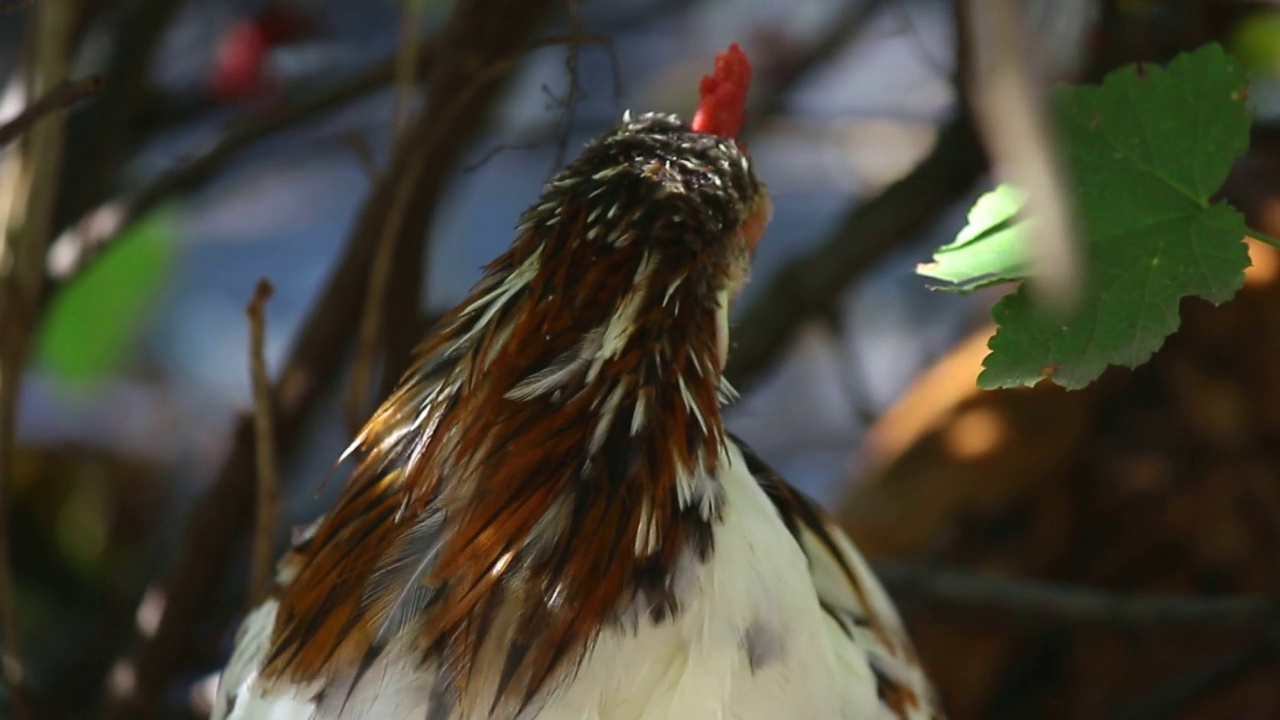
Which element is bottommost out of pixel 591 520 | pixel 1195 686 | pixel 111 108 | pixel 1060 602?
pixel 1195 686

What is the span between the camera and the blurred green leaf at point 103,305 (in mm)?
1743

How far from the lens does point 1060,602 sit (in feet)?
4.33

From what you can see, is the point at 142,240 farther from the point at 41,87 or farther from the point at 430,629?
the point at 430,629

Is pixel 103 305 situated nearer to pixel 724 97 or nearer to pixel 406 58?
pixel 406 58

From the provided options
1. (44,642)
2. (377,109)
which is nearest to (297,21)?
(377,109)

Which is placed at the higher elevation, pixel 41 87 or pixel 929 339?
pixel 41 87

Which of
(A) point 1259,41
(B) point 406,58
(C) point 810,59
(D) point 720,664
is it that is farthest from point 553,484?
(C) point 810,59

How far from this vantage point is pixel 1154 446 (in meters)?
1.48

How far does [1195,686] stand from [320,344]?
94 cm

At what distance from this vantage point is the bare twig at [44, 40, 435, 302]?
1.38 metres

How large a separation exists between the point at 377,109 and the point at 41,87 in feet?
5.22

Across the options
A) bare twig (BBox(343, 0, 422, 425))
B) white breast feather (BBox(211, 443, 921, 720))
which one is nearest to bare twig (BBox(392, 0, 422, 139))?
bare twig (BBox(343, 0, 422, 425))

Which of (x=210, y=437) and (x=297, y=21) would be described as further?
(x=210, y=437)

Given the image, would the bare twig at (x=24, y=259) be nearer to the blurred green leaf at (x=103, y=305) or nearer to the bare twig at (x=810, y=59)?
the blurred green leaf at (x=103, y=305)
